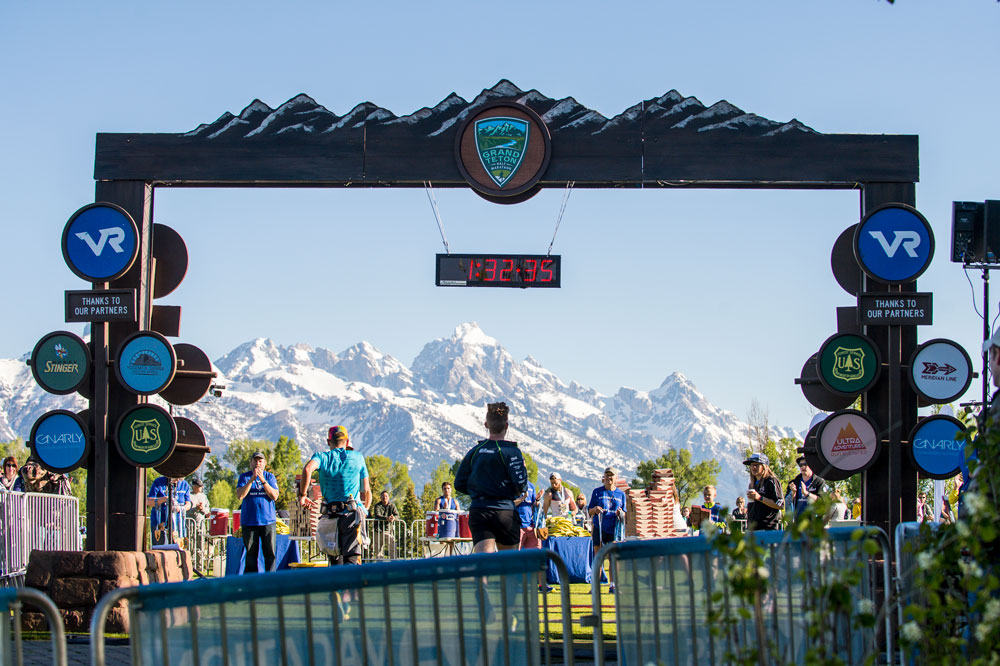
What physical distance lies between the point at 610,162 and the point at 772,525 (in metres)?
4.06

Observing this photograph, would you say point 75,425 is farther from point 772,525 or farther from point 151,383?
point 772,525

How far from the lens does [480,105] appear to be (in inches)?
484

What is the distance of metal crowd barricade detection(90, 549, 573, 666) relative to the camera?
12.5ft

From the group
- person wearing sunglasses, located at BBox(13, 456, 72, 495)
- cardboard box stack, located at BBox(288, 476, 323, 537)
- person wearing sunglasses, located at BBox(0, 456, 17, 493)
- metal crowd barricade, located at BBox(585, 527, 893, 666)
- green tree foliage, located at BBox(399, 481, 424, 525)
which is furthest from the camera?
green tree foliage, located at BBox(399, 481, 424, 525)

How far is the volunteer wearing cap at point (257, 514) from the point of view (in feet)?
43.8

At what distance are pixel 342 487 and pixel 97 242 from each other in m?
3.41

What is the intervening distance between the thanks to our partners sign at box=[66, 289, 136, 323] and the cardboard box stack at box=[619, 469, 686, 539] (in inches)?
312

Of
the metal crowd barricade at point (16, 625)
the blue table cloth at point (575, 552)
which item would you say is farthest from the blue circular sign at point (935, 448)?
the metal crowd barricade at point (16, 625)

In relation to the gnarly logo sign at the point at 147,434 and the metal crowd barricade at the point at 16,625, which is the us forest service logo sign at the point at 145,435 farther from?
the metal crowd barricade at the point at 16,625

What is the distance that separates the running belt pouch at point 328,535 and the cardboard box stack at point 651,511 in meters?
6.46

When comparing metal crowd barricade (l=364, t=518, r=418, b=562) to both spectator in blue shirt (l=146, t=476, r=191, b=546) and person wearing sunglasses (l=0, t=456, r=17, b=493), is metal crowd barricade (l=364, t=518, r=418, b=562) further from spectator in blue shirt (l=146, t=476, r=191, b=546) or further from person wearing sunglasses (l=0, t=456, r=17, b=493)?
person wearing sunglasses (l=0, t=456, r=17, b=493)

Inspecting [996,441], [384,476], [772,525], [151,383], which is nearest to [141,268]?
[151,383]

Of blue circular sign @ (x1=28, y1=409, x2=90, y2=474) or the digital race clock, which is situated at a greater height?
the digital race clock

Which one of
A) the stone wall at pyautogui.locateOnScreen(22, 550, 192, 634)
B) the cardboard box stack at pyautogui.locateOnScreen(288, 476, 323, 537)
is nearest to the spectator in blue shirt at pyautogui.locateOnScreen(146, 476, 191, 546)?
the cardboard box stack at pyautogui.locateOnScreen(288, 476, 323, 537)
